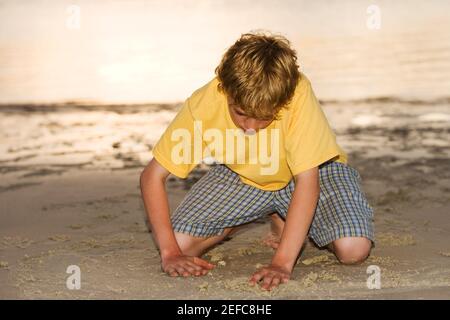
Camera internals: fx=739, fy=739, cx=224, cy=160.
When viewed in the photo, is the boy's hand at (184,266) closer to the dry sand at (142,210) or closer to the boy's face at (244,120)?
the dry sand at (142,210)

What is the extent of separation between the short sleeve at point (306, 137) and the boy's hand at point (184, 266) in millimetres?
512


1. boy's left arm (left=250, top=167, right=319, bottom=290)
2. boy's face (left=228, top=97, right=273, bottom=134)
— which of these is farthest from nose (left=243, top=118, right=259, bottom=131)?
boy's left arm (left=250, top=167, right=319, bottom=290)

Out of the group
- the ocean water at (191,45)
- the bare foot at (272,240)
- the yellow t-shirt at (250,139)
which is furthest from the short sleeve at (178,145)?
the ocean water at (191,45)

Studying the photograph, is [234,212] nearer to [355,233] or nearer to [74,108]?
[355,233]

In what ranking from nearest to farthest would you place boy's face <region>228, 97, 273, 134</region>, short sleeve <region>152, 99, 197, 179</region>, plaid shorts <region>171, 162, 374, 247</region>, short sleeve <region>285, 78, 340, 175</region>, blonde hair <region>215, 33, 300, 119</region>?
blonde hair <region>215, 33, 300, 119</region> → boy's face <region>228, 97, 273, 134</region> → short sleeve <region>285, 78, 340, 175</region> → short sleeve <region>152, 99, 197, 179</region> → plaid shorts <region>171, 162, 374, 247</region>

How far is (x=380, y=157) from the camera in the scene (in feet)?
17.6

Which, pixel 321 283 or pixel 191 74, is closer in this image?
pixel 321 283

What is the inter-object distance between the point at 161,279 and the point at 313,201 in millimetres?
651

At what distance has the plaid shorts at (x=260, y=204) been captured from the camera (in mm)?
3080

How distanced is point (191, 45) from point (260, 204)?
5.57 meters

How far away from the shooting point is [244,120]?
2.71m

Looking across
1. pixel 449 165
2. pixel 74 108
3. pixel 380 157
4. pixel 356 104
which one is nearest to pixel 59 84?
pixel 74 108

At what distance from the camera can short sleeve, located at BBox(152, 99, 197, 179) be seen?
114 inches

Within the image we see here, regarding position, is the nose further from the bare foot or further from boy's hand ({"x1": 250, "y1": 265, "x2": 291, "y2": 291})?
the bare foot
